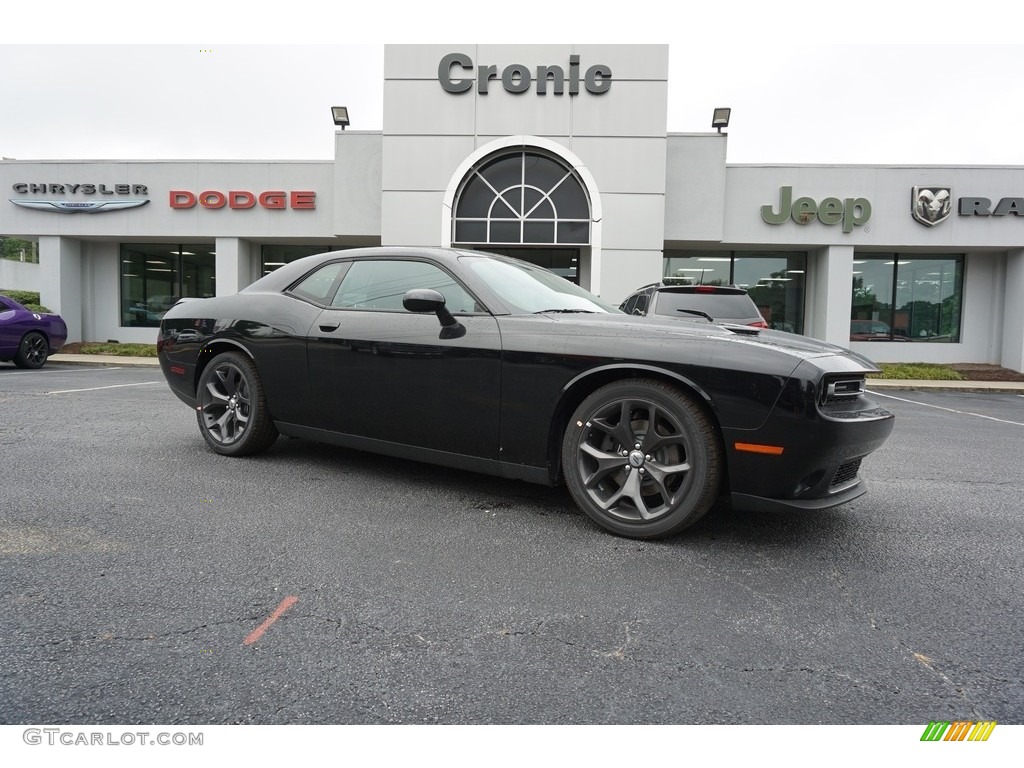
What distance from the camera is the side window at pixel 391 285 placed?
12.3 ft

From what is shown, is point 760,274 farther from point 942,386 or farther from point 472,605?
point 472,605

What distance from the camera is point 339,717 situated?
167 centimetres

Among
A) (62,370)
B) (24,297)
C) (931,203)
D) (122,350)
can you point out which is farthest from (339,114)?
(931,203)

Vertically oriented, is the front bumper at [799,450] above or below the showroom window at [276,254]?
below

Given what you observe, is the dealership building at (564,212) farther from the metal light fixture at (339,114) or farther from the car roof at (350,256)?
the car roof at (350,256)

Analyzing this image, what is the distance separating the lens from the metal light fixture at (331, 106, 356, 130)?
56.5 ft

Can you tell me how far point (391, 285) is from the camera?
4.01 metres

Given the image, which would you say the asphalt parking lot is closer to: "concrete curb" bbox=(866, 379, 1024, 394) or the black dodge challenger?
the black dodge challenger

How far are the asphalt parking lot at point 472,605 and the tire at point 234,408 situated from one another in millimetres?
335

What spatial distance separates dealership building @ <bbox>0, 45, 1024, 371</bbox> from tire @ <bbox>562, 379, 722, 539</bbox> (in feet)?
39.5

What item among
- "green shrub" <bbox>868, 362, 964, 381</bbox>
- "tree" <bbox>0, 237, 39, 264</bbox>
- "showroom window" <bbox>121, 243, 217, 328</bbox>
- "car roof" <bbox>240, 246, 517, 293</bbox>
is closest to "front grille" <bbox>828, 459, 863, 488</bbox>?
"car roof" <bbox>240, 246, 517, 293</bbox>

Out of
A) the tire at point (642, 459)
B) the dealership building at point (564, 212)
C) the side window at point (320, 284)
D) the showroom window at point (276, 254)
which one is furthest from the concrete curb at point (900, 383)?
the tire at point (642, 459)

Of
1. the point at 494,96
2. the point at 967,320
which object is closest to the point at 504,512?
the point at 494,96

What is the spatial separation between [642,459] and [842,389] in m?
0.96
